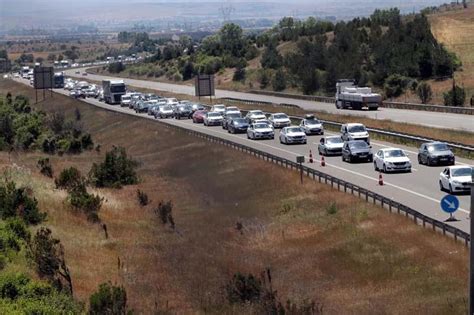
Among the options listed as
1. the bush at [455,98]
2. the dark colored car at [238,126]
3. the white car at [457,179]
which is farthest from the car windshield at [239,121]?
the white car at [457,179]

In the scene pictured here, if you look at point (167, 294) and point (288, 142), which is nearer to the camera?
point (167, 294)

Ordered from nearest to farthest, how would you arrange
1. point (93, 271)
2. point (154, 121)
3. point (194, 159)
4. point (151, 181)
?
point (93, 271), point (151, 181), point (194, 159), point (154, 121)

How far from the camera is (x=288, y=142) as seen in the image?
55.4m

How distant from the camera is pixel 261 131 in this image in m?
59.3

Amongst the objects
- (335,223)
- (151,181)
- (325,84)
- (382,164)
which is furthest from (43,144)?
(325,84)

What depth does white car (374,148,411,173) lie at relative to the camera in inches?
1575

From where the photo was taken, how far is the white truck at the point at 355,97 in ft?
247

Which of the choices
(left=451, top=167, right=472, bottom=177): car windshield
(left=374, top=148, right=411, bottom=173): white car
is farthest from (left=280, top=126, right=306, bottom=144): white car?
(left=451, top=167, right=472, bottom=177): car windshield

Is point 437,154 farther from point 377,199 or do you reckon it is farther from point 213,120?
point 213,120

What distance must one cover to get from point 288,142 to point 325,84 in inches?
1896

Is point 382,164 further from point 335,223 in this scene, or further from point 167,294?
→ point 167,294

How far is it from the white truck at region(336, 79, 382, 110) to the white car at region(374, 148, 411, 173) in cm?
3474

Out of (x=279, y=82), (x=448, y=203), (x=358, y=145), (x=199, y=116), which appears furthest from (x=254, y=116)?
(x=448, y=203)

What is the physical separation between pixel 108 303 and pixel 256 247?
976cm
